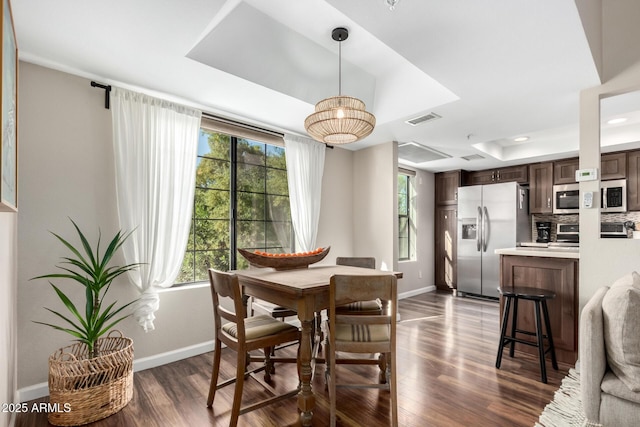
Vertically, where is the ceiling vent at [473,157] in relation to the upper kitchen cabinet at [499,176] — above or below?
above

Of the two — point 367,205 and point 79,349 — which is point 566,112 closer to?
point 367,205

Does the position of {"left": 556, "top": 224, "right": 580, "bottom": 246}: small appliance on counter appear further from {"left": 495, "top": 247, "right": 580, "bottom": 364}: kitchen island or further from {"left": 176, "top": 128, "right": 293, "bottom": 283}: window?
{"left": 176, "top": 128, "right": 293, "bottom": 283}: window

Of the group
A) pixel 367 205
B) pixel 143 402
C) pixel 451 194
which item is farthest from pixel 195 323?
pixel 451 194

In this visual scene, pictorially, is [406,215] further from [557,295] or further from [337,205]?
[557,295]

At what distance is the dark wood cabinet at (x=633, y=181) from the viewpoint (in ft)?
13.8

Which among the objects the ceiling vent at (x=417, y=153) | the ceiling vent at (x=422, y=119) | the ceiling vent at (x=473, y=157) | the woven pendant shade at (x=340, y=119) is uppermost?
the ceiling vent at (x=422, y=119)

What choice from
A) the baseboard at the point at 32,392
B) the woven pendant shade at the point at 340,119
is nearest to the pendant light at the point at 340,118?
the woven pendant shade at the point at 340,119

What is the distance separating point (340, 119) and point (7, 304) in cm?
220

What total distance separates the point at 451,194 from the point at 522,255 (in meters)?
2.95

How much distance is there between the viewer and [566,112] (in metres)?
3.18

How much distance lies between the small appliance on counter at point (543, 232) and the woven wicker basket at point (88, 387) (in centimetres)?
576

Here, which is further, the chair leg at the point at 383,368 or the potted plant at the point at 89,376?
the chair leg at the point at 383,368

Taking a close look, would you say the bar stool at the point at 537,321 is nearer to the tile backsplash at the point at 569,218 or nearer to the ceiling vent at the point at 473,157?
the ceiling vent at the point at 473,157

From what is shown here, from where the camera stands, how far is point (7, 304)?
5.69 feet
